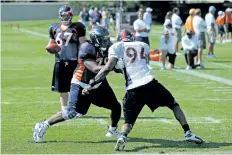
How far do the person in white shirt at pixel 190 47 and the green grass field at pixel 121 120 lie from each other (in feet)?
1.18

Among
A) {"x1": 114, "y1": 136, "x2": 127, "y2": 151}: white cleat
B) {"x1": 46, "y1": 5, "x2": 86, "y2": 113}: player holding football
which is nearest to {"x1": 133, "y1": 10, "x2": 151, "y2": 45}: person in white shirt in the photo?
{"x1": 46, "y1": 5, "x2": 86, "y2": 113}: player holding football

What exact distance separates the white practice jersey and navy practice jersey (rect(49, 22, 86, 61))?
1789 mm

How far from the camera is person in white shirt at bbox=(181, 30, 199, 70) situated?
2028 centimetres

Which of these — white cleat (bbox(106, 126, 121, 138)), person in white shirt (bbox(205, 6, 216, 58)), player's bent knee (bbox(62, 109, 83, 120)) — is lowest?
person in white shirt (bbox(205, 6, 216, 58))

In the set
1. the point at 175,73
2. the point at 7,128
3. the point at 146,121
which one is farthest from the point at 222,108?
the point at 175,73

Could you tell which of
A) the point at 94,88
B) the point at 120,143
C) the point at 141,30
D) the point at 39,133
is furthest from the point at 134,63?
the point at 141,30

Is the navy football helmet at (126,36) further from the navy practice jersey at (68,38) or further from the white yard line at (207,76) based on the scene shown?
the white yard line at (207,76)

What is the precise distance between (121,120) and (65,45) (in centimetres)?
155

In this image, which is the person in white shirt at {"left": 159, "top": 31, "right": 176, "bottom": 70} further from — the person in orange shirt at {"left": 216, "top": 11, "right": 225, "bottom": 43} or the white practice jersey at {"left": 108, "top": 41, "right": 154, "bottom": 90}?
the person in orange shirt at {"left": 216, "top": 11, "right": 225, "bottom": 43}

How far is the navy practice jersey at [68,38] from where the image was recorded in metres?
10.9

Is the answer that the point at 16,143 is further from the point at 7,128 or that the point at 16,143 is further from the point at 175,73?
the point at 175,73

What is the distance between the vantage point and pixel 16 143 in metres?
9.66

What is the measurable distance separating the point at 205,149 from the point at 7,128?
3234mm

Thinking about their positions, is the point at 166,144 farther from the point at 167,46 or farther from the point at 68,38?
the point at 167,46
